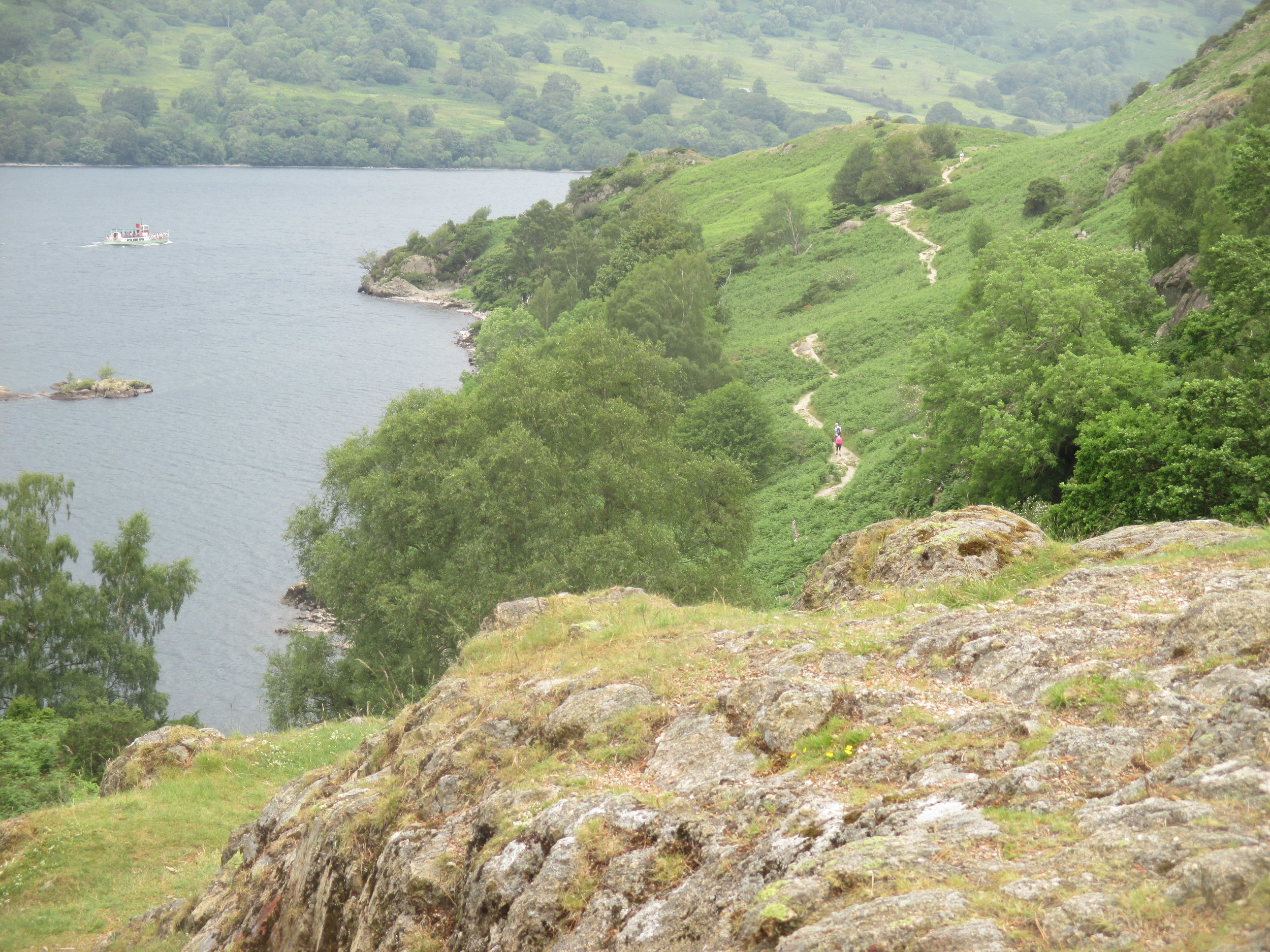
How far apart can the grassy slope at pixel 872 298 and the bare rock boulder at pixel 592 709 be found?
32.0 meters

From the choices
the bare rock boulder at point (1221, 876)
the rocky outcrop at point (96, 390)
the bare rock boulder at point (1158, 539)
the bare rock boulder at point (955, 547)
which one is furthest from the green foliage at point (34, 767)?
the rocky outcrop at point (96, 390)

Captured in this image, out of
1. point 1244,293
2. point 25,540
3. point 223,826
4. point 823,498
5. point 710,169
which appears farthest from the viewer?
point 710,169

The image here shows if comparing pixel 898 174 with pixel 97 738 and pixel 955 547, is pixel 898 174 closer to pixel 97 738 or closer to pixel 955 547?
pixel 97 738

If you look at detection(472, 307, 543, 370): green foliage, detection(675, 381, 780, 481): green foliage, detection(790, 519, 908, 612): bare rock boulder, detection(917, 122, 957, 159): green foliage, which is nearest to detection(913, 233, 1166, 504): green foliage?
detection(790, 519, 908, 612): bare rock boulder

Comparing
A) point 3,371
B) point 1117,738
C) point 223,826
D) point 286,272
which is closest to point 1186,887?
point 1117,738

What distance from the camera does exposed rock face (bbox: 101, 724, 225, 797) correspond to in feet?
78.2

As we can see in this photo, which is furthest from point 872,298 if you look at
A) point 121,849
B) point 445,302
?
point 445,302

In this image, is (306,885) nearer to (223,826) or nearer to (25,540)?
(223,826)

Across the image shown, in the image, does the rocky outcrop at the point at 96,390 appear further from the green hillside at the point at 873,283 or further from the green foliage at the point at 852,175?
the green foliage at the point at 852,175

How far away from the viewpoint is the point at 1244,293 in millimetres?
29969

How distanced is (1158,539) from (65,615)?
51627 millimetres

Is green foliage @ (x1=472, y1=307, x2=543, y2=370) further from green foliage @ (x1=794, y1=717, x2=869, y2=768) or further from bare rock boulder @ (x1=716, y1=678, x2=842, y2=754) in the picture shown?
green foliage @ (x1=794, y1=717, x2=869, y2=768)

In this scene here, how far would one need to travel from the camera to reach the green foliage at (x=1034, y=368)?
3262 cm

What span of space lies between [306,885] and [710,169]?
155131mm
